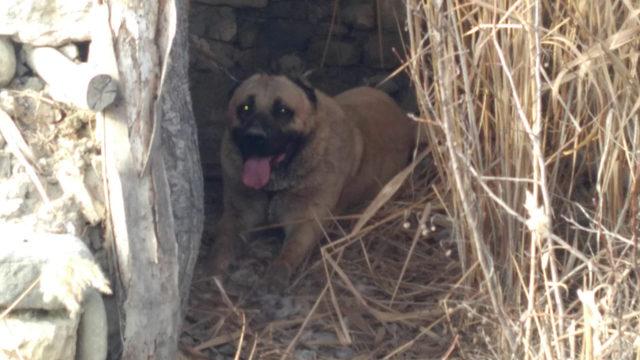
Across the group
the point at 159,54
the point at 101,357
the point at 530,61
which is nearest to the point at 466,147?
the point at 530,61

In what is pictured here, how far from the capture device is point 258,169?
17.2 ft

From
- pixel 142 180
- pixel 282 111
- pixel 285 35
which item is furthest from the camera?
pixel 285 35

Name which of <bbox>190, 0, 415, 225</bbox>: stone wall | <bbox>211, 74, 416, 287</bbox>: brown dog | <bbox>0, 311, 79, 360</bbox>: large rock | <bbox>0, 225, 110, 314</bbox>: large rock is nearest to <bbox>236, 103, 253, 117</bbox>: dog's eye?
<bbox>211, 74, 416, 287</bbox>: brown dog

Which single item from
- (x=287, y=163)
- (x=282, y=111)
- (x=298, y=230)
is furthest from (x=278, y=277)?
(x=282, y=111)

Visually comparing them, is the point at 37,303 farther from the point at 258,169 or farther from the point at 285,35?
the point at 285,35

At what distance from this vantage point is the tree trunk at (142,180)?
3.55 meters

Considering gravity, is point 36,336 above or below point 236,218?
above

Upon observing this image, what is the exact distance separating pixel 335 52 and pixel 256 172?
4.55 feet

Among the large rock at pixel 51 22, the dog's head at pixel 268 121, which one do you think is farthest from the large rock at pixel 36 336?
the dog's head at pixel 268 121

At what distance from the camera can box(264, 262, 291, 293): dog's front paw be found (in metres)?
4.79

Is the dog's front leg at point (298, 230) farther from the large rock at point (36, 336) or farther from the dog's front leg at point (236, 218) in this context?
the large rock at point (36, 336)

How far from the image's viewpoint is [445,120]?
11.1ft

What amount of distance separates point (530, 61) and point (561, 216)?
1.89ft

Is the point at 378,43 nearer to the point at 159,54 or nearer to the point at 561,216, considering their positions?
the point at 561,216
